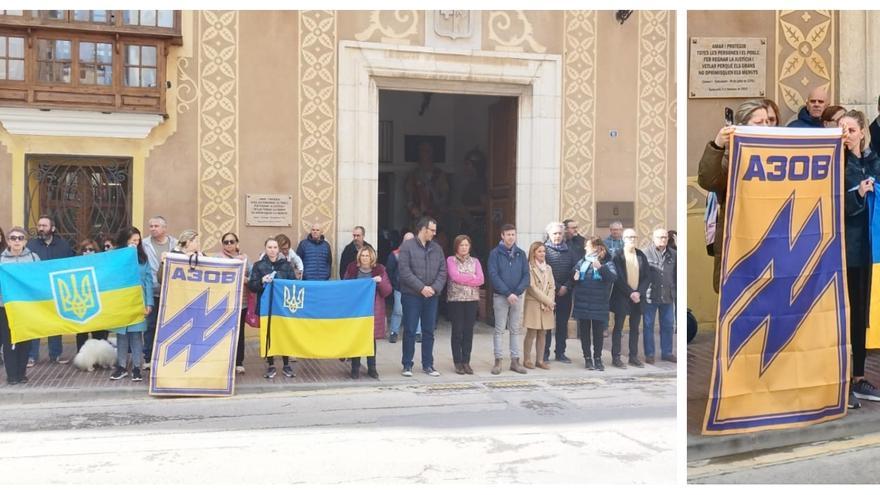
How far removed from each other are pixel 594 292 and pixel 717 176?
4.48 meters

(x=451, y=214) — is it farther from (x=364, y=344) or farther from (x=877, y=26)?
(x=877, y=26)

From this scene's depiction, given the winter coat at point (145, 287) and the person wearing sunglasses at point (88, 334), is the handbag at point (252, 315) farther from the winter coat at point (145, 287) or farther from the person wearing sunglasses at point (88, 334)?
the person wearing sunglasses at point (88, 334)

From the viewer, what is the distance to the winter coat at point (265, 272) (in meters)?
8.00

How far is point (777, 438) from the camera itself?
4488 mm

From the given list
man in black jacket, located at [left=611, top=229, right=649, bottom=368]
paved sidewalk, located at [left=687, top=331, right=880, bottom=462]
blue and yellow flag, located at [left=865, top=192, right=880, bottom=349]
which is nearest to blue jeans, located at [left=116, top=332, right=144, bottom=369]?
man in black jacket, located at [left=611, top=229, right=649, bottom=368]

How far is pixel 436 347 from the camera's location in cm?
1017

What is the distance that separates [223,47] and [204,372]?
14.9ft

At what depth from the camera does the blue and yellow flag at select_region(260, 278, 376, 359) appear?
801 cm

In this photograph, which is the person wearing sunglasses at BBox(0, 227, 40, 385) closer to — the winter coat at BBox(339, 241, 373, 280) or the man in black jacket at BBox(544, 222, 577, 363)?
the winter coat at BBox(339, 241, 373, 280)

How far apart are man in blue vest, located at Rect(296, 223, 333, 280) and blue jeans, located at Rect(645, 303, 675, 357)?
373cm

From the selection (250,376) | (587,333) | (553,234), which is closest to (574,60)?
(553,234)

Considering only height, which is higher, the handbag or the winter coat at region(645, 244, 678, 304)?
the winter coat at region(645, 244, 678, 304)

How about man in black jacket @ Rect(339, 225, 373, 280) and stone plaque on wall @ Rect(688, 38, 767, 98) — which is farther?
man in black jacket @ Rect(339, 225, 373, 280)

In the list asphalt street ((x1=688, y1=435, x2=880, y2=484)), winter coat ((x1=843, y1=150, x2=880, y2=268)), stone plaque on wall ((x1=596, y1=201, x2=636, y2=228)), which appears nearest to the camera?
asphalt street ((x1=688, y1=435, x2=880, y2=484))
